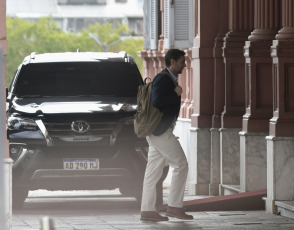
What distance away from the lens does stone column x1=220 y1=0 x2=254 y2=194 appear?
18.5 m

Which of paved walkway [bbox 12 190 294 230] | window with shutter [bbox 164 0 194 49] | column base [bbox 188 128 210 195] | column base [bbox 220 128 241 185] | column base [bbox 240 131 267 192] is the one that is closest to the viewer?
paved walkway [bbox 12 190 294 230]

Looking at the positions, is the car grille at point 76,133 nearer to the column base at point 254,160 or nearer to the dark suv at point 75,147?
the dark suv at point 75,147

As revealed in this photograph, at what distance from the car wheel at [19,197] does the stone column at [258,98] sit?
9.09 ft

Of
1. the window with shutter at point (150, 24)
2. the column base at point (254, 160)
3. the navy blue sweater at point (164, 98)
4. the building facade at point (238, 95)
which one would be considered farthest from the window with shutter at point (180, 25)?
the navy blue sweater at point (164, 98)

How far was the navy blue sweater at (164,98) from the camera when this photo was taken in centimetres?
1401

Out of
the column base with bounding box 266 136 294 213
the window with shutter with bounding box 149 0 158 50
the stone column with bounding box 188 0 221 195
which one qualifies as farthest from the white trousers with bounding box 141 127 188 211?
the window with shutter with bounding box 149 0 158 50

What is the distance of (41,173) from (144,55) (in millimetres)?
13046

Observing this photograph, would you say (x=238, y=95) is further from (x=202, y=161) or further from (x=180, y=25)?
(x=180, y=25)

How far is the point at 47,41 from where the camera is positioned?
121812mm

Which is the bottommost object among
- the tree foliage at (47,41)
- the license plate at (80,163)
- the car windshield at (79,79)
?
the tree foliage at (47,41)

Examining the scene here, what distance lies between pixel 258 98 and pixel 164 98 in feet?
11.2

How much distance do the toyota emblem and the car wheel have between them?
1.03 meters

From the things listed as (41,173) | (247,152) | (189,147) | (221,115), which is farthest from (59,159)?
(189,147)

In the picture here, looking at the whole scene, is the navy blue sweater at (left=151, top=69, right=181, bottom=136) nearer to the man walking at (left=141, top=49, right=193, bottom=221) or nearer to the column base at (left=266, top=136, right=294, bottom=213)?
the man walking at (left=141, top=49, right=193, bottom=221)
